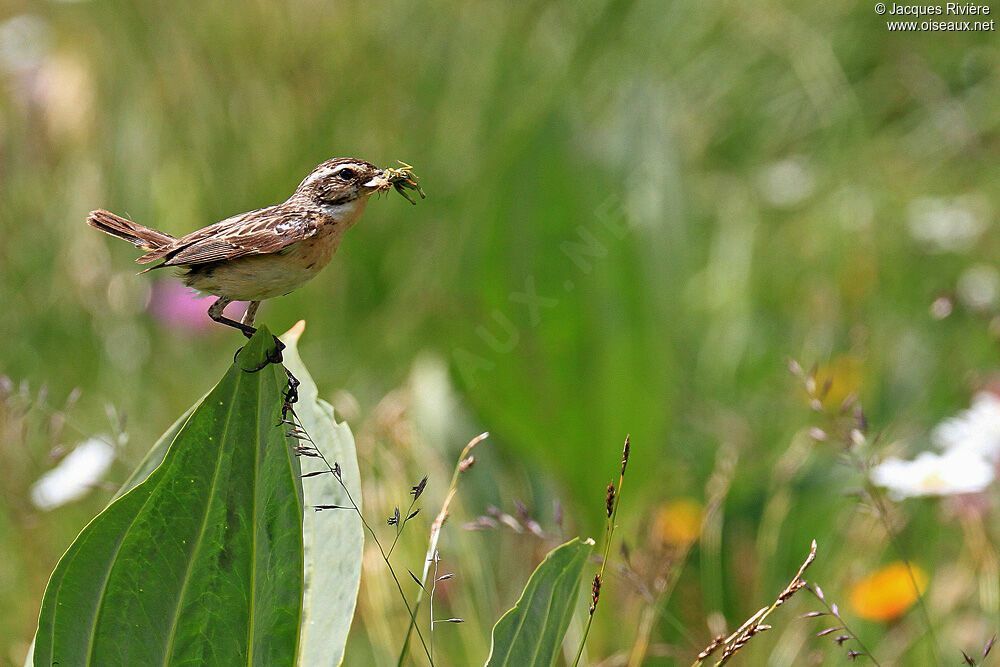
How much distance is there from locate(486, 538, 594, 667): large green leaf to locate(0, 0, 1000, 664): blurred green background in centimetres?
51

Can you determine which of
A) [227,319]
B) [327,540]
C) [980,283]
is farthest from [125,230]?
[980,283]

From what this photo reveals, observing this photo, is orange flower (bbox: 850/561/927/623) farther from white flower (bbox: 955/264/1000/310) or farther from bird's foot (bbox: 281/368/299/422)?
bird's foot (bbox: 281/368/299/422)

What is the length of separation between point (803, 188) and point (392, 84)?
1476 mm

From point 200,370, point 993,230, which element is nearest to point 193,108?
point 200,370

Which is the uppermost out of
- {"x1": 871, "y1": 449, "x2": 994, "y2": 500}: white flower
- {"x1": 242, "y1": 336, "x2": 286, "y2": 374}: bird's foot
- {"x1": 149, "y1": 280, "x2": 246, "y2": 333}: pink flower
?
{"x1": 149, "y1": 280, "x2": 246, "y2": 333}: pink flower

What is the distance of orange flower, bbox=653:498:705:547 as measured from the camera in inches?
82.3

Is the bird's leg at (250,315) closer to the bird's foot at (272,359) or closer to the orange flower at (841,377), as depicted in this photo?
the bird's foot at (272,359)

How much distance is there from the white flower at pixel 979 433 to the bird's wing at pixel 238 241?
4.09 ft

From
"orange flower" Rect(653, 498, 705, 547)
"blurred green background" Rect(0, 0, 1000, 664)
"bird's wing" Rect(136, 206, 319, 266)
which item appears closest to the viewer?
"bird's wing" Rect(136, 206, 319, 266)

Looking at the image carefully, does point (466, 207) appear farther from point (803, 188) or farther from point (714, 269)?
point (803, 188)

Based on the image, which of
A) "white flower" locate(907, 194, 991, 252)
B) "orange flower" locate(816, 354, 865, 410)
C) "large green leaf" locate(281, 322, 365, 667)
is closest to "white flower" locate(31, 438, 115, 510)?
"large green leaf" locate(281, 322, 365, 667)

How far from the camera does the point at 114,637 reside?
0.90 m

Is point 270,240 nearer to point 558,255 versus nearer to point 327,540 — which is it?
point 327,540

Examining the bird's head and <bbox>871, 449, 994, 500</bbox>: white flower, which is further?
<bbox>871, 449, 994, 500</bbox>: white flower
